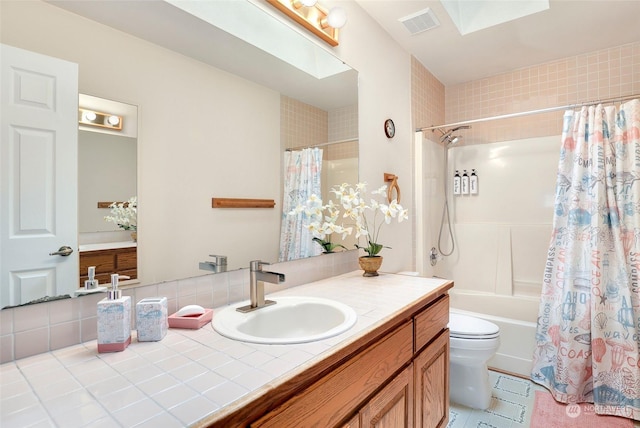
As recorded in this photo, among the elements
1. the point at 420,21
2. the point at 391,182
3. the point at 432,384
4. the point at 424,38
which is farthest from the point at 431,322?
the point at 424,38

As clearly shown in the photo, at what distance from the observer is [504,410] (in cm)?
189

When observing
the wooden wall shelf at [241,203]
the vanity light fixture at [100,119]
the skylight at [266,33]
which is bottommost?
the wooden wall shelf at [241,203]

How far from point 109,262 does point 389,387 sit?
0.94 meters

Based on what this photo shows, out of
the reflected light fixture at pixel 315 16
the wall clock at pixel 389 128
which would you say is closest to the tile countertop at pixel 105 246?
the reflected light fixture at pixel 315 16

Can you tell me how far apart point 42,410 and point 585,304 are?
2.51m

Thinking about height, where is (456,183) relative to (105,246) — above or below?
above

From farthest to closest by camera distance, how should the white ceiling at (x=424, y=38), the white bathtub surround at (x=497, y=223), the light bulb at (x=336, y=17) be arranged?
1. the white bathtub surround at (x=497, y=223)
2. the light bulb at (x=336, y=17)
3. the white ceiling at (x=424, y=38)

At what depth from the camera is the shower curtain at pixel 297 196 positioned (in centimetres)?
150

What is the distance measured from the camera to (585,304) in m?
1.95

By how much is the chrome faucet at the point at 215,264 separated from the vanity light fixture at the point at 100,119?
511 millimetres

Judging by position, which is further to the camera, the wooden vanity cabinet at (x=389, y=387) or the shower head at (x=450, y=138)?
the shower head at (x=450, y=138)

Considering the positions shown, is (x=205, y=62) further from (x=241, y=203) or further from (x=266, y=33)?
(x=241, y=203)

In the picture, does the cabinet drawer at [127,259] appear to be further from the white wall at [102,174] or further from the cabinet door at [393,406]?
the cabinet door at [393,406]

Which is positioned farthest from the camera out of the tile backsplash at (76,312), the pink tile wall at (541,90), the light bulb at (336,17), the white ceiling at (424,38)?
the pink tile wall at (541,90)
